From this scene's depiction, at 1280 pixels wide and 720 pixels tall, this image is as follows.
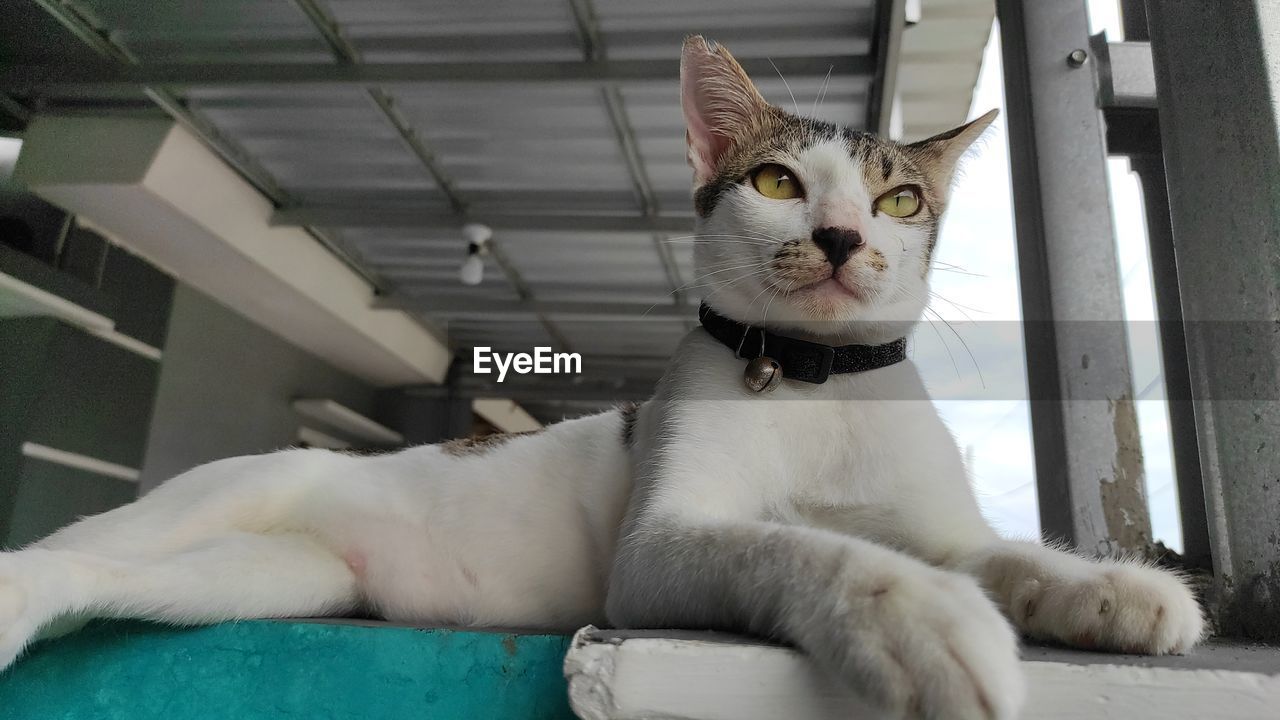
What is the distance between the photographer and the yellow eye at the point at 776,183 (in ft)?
4.81

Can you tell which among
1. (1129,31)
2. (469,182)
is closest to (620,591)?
(1129,31)

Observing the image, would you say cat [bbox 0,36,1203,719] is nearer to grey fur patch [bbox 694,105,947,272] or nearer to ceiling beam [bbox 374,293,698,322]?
grey fur patch [bbox 694,105,947,272]

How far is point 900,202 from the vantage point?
150 centimetres

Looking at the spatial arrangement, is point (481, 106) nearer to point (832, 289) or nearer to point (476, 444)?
point (476, 444)

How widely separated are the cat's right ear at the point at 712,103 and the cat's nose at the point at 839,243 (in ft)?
1.54

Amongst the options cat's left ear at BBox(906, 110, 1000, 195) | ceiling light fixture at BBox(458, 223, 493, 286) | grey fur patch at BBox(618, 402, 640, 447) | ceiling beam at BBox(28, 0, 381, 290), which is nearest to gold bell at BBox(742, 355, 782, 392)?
grey fur patch at BBox(618, 402, 640, 447)

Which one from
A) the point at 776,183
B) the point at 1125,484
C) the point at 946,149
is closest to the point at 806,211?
the point at 776,183

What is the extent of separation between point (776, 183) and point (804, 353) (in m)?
0.34

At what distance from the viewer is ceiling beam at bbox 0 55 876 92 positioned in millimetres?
4629

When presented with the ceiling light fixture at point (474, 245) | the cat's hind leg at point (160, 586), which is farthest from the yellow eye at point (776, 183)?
the ceiling light fixture at point (474, 245)

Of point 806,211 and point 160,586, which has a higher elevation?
point 806,211

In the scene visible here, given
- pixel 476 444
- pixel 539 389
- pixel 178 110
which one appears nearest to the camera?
pixel 476 444

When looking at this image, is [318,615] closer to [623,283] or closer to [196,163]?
[196,163]

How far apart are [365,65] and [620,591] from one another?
4.65 metres
